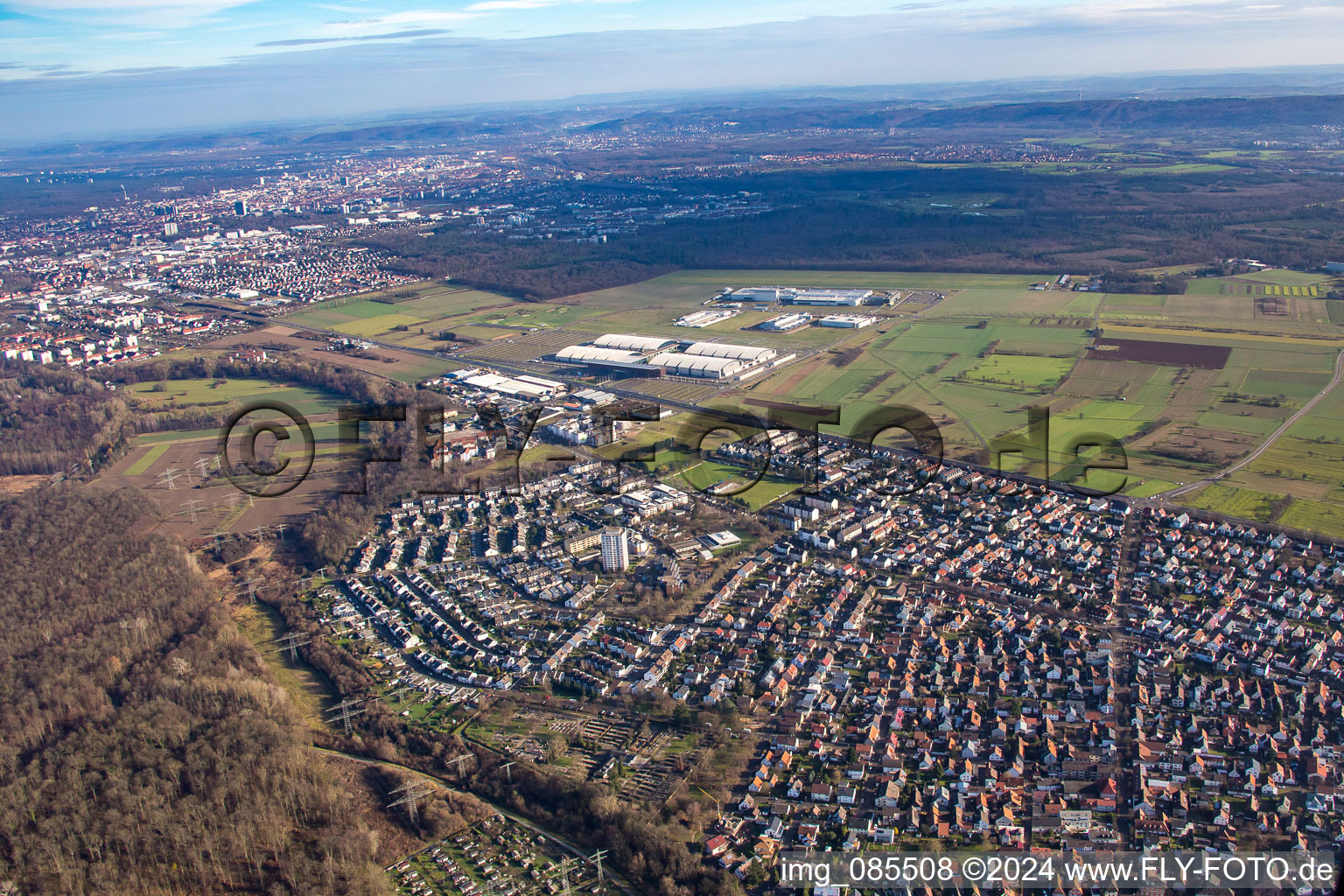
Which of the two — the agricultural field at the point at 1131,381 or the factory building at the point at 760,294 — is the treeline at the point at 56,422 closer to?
the agricultural field at the point at 1131,381

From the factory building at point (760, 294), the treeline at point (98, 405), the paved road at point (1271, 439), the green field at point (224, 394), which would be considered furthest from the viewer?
the factory building at point (760, 294)

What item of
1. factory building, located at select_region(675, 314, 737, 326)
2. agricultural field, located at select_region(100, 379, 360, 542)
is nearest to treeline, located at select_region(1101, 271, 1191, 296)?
factory building, located at select_region(675, 314, 737, 326)

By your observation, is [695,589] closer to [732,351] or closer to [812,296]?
[732,351]

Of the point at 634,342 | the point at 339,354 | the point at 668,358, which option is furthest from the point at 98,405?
the point at 668,358

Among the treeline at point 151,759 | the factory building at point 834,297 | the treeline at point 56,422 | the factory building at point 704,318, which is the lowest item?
the treeline at point 151,759

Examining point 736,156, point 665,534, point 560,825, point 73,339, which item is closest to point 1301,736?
point 560,825

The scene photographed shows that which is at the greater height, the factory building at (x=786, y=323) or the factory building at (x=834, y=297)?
the factory building at (x=834, y=297)

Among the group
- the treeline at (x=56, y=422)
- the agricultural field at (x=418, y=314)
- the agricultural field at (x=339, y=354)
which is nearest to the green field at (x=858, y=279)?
the agricultural field at (x=418, y=314)

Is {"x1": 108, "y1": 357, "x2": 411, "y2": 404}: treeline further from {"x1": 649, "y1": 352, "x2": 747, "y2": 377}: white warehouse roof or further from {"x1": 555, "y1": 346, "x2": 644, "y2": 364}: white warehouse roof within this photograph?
{"x1": 649, "y1": 352, "x2": 747, "y2": 377}: white warehouse roof
